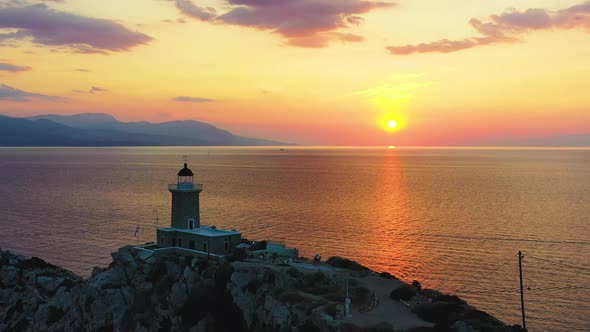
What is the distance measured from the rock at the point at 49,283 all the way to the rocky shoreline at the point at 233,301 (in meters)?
0.13

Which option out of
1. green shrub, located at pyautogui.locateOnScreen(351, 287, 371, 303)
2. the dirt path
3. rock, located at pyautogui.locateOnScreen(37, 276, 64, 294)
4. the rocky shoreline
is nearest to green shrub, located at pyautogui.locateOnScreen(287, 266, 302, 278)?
the rocky shoreline

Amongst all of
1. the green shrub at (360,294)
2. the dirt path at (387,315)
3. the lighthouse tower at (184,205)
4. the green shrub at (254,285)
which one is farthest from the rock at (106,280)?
the dirt path at (387,315)

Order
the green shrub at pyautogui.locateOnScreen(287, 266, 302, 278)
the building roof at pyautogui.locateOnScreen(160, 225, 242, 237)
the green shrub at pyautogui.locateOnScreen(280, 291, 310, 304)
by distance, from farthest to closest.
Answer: the building roof at pyautogui.locateOnScreen(160, 225, 242, 237), the green shrub at pyautogui.locateOnScreen(287, 266, 302, 278), the green shrub at pyautogui.locateOnScreen(280, 291, 310, 304)

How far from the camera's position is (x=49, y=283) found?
49.3 metres

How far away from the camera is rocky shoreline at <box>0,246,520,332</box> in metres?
31.2

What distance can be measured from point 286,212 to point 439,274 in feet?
153

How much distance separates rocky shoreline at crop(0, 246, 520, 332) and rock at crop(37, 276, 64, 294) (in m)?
0.13

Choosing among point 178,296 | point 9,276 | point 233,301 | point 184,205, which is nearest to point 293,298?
point 233,301

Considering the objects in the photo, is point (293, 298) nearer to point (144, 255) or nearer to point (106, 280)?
point (144, 255)

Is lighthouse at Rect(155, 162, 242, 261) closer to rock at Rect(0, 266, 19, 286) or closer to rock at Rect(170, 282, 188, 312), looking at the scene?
rock at Rect(170, 282, 188, 312)

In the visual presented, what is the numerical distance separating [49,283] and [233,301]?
24.8 metres

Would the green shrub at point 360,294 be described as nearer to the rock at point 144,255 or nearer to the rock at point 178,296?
the rock at point 178,296

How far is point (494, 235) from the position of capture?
73.9 m

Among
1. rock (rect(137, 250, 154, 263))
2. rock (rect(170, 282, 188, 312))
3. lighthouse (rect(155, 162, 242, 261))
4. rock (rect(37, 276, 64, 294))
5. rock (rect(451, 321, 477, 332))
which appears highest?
lighthouse (rect(155, 162, 242, 261))
